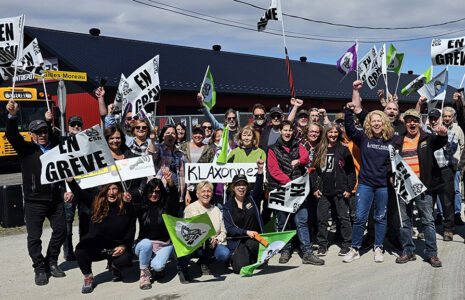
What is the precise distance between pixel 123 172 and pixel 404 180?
3748 mm

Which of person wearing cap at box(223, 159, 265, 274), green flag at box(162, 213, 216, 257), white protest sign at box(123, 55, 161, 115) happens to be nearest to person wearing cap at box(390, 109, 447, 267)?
person wearing cap at box(223, 159, 265, 274)

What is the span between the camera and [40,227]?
644 centimetres

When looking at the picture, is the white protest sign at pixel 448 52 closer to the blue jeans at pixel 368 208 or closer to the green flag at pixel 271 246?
the blue jeans at pixel 368 208

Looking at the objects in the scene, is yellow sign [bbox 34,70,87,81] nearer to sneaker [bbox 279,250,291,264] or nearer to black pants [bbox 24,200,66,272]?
black pants [bbox 24,200,66,272]

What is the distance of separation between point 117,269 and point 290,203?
8.17ft

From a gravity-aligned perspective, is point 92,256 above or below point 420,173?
below

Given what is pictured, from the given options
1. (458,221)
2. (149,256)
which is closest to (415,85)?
(458,221)

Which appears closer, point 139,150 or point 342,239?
point 139,150

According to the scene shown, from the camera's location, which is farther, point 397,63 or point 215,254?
point 397,63

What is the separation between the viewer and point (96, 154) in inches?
242

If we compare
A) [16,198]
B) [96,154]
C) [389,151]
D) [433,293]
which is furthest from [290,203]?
[16,198]

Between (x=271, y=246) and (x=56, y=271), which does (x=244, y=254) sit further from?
(x=56, y=271)

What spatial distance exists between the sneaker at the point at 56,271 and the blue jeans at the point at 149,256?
3.94 ft

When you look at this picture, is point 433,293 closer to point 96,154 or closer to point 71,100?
point 96,154
